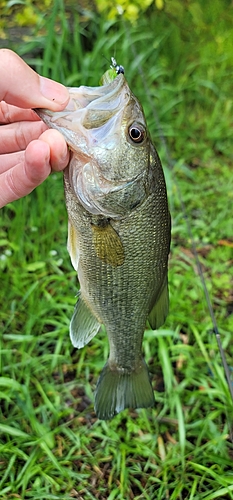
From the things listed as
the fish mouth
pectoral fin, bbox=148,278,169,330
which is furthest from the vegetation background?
pectoral fin, bbox=148,278,169,330

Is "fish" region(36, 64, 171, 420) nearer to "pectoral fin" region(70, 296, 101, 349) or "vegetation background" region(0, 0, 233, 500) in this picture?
"pectoral fin" region(70, 296, 101, 349)

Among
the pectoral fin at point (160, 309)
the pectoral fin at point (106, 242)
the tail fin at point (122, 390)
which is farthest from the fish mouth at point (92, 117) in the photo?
the tail fin at point (122, 390)

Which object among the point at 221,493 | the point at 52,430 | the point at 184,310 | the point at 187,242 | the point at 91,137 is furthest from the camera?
the point at 187,242

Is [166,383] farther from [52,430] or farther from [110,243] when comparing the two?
[110,243]

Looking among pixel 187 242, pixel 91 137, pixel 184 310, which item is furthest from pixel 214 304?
pixel 91 137

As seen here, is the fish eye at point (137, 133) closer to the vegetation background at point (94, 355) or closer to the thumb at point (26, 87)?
the thumb at point (26, 87)

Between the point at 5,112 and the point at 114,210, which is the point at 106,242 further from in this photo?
the point at 5,112
